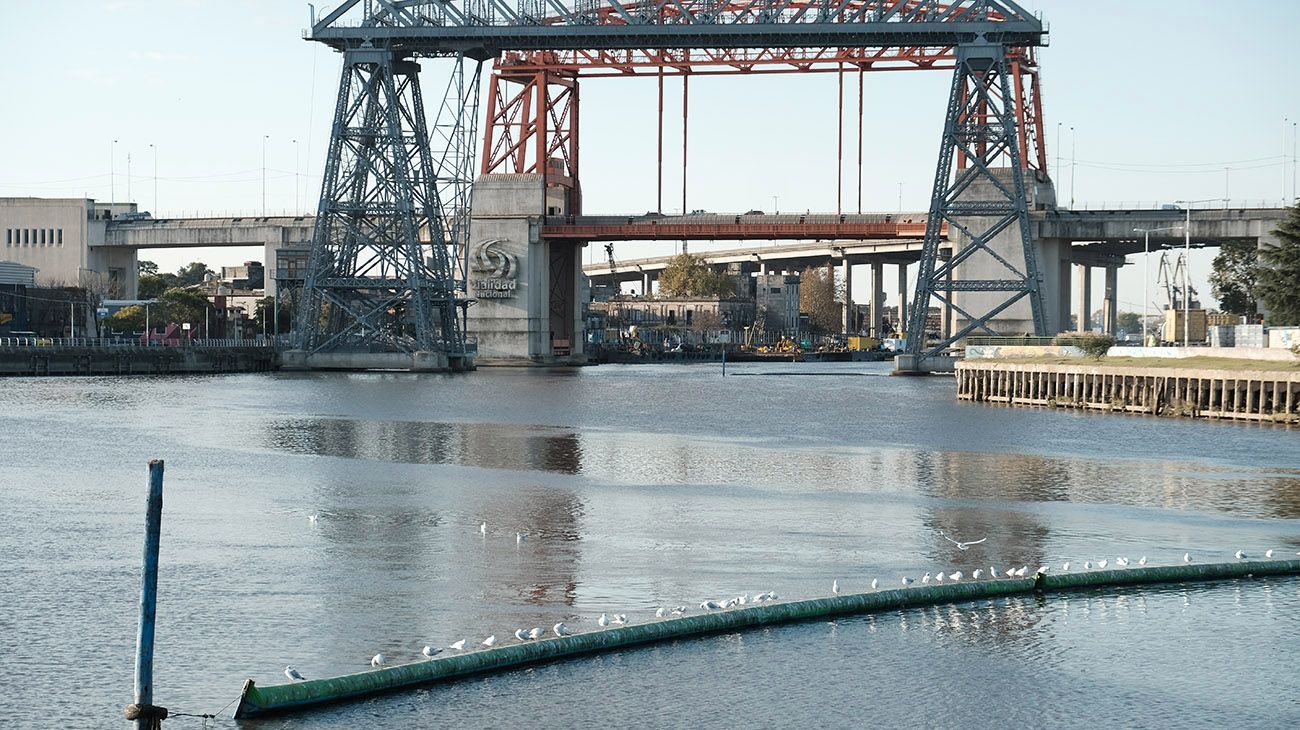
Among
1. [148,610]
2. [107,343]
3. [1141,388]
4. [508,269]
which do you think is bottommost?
[148,610]

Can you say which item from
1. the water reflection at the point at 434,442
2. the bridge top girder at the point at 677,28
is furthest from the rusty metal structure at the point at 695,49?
the water reflection at the point at 434,442

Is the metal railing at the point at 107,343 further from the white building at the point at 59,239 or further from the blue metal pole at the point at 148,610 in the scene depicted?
the blue metal pole at the point at 148,610

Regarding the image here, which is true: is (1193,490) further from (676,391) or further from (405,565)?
(676,391)

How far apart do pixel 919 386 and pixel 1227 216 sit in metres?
25.8

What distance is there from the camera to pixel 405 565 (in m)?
25.5

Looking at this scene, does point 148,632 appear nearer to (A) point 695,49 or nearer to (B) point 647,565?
(B) point 647,565

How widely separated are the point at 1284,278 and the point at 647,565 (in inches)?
2731

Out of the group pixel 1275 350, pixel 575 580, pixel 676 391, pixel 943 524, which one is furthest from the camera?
pixel 676 391

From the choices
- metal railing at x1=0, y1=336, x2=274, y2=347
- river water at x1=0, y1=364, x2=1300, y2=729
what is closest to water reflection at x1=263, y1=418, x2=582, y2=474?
river water at x1=0, y1=364, x2=1300, y2=729

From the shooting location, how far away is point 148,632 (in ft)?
55.4

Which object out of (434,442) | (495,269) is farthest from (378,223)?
(434,442)

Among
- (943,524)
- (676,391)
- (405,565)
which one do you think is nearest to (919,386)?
(676,391)

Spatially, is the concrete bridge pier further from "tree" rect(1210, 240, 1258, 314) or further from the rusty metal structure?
"tree" rect(1210, 240, 1258, 314)

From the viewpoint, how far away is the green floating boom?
1759 centimetres
